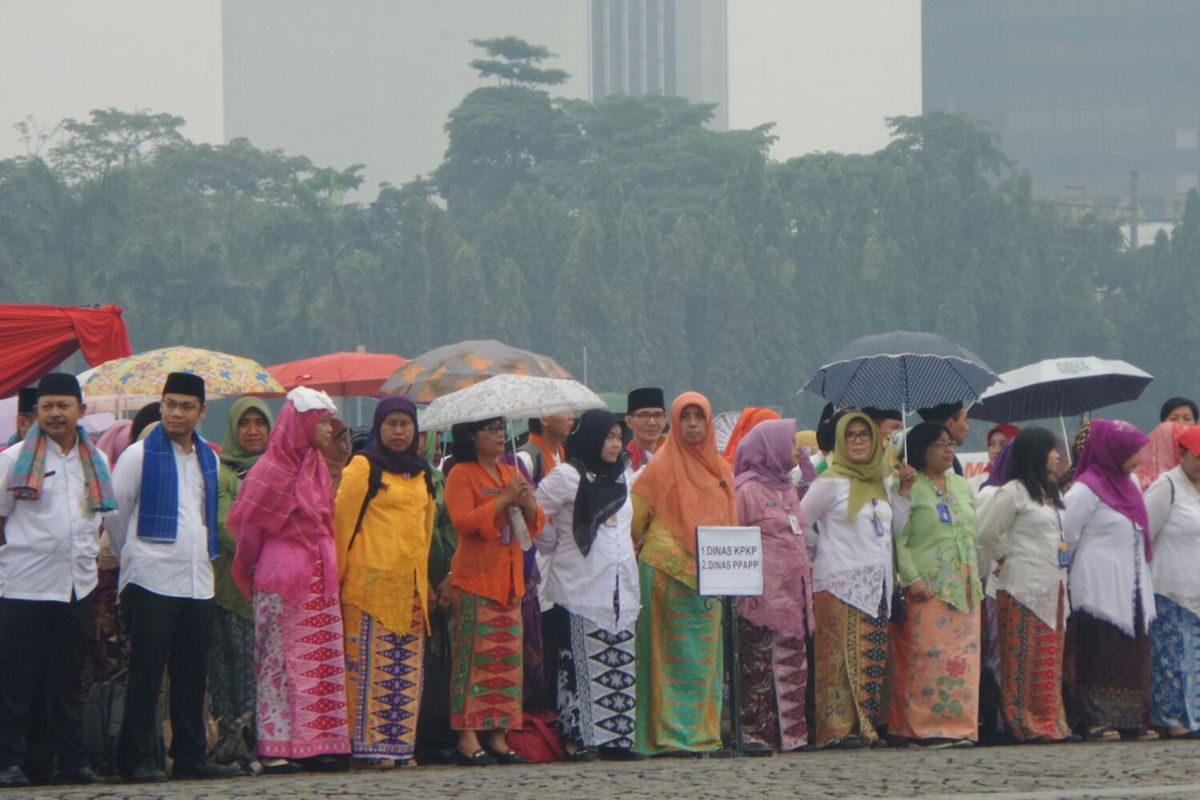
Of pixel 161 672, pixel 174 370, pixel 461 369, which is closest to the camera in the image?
pixel 161 672

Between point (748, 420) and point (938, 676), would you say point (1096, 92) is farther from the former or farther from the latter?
point (938, 676)

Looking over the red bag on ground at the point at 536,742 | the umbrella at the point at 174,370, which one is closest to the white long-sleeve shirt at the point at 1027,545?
the red bag on ground at the point at 536,742

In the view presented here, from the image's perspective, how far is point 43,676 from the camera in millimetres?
7324

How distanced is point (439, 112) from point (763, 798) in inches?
3577

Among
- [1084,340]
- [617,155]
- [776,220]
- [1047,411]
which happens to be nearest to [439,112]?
[617,155]

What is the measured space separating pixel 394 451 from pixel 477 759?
3.97ft

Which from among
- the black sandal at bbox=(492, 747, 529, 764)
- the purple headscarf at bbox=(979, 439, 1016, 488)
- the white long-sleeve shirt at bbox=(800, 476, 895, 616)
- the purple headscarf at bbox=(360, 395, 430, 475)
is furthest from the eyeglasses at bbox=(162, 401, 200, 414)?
A: the purple headscarf at bbox=(979, 439, 1016, 488)

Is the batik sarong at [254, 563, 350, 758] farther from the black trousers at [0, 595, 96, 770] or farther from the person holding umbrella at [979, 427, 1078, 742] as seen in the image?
the person holding umbrella at [979, 427, 1078, 742]

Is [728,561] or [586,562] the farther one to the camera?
[586,562]

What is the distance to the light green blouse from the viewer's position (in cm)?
891

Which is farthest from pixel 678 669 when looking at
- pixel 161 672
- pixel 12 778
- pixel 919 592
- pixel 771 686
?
pixel 12 778

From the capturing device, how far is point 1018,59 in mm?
118062

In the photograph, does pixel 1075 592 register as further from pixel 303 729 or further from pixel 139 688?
pixel 139 688

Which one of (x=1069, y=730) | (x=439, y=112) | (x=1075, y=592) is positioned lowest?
(x=1069, y=730)
